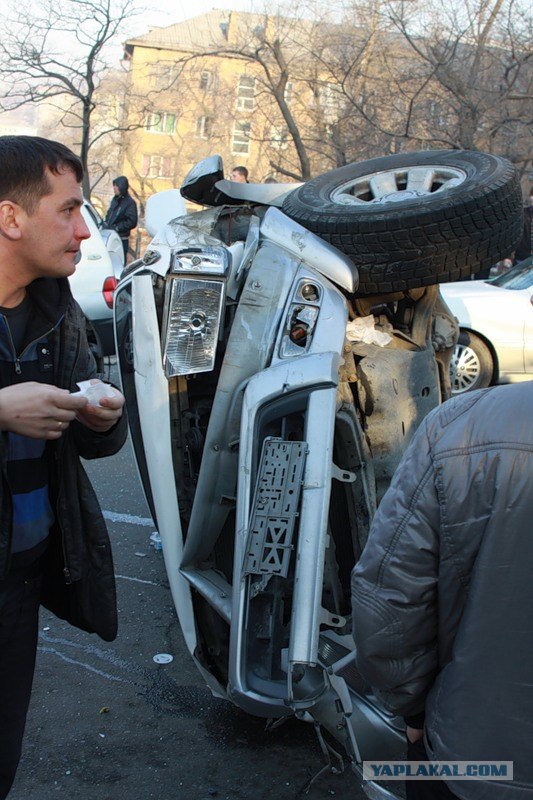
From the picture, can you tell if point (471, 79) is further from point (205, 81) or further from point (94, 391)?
point (205, 81)

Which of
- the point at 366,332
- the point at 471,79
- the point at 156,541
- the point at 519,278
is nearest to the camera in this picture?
the point at 366,332

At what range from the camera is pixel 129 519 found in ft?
17.5

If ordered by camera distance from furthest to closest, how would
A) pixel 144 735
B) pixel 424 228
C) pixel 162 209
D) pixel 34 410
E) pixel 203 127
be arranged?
pixel 203 127
pixel 162 209
pixel 424 228
pixel 144 735
pixel 34 410

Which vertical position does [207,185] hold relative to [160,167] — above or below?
above

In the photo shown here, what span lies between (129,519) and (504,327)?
4.73 metres

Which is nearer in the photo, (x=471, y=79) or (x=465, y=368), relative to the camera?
(x=465, y=368)

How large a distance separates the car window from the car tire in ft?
18.1

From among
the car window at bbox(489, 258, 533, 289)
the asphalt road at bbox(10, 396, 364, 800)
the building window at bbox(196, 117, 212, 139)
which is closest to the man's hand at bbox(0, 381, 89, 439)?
the asphalt road at bbox(10, 396, 364, 800)

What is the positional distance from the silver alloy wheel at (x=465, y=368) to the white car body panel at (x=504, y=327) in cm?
20

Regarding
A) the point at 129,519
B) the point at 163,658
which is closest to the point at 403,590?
the point at 163,658

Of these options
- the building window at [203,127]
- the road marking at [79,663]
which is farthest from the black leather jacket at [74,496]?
the building window at [203,127]

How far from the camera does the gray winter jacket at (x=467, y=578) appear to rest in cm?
146

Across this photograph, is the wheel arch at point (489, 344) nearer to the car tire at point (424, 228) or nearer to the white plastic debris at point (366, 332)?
the car tire at point (424, 228)

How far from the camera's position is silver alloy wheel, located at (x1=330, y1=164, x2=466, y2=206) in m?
4.01
